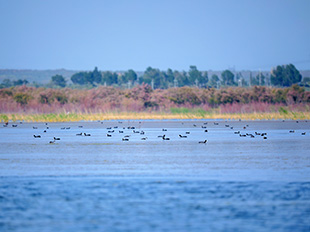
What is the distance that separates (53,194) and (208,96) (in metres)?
59.6

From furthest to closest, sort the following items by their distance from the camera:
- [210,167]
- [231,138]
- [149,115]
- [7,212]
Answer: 1. [149,115]
2. [231,138]
3. [210,167]
4. [7,212]

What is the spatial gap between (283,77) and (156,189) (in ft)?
451

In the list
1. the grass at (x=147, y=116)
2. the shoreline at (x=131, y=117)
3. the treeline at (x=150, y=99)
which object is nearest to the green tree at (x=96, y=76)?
the treeline at (x=150, y=99)

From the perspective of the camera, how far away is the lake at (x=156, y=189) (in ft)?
31.3

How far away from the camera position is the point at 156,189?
12484mm

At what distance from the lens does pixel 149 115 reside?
56094 millimetres

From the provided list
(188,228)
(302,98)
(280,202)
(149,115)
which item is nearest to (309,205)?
(280,202)

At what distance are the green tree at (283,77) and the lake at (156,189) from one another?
125522 mm

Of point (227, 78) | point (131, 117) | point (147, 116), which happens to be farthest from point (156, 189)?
point (227, 78)

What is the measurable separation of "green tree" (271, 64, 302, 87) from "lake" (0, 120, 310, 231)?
126 m

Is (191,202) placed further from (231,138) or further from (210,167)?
(231,138)

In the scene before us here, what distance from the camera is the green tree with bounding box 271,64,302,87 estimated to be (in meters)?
145

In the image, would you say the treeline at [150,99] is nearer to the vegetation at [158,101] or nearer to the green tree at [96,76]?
the vegetation at [158,101]

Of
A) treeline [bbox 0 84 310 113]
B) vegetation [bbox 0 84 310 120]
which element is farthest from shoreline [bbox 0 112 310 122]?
treeline [bbox 0 84 310 113]
